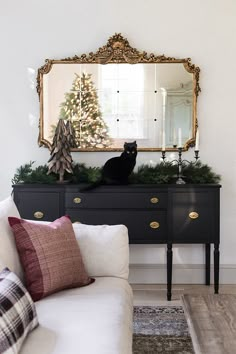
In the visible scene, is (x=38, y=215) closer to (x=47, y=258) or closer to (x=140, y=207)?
(x=140, y=207)

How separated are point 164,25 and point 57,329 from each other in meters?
2.95

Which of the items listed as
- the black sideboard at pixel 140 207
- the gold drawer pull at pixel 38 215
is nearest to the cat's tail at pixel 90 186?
the black sideboard at pixel 140 207

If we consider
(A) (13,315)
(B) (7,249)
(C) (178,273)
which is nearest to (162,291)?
(C) (178,273)

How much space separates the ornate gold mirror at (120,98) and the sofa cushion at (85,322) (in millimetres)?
1917

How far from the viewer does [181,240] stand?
140 inches

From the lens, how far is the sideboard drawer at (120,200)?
354cm

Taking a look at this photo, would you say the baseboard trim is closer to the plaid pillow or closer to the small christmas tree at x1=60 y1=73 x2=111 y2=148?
the small christmas tree at x1=60 y1=73 x2=111 y2=148

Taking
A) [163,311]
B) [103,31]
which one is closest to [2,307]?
[163,311]

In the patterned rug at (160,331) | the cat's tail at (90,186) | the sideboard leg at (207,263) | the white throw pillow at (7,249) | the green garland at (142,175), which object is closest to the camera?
the white throw pillow at (7,249)

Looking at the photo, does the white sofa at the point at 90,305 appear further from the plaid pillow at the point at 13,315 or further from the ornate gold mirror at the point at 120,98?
the ornate gold mirror at the point at 120,98

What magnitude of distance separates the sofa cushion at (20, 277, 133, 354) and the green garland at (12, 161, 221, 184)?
58.1 inches

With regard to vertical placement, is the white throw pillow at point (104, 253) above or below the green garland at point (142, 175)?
below

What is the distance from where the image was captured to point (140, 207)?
3.55m

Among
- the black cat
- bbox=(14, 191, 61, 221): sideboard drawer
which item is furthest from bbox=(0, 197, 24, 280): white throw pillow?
the black cat
